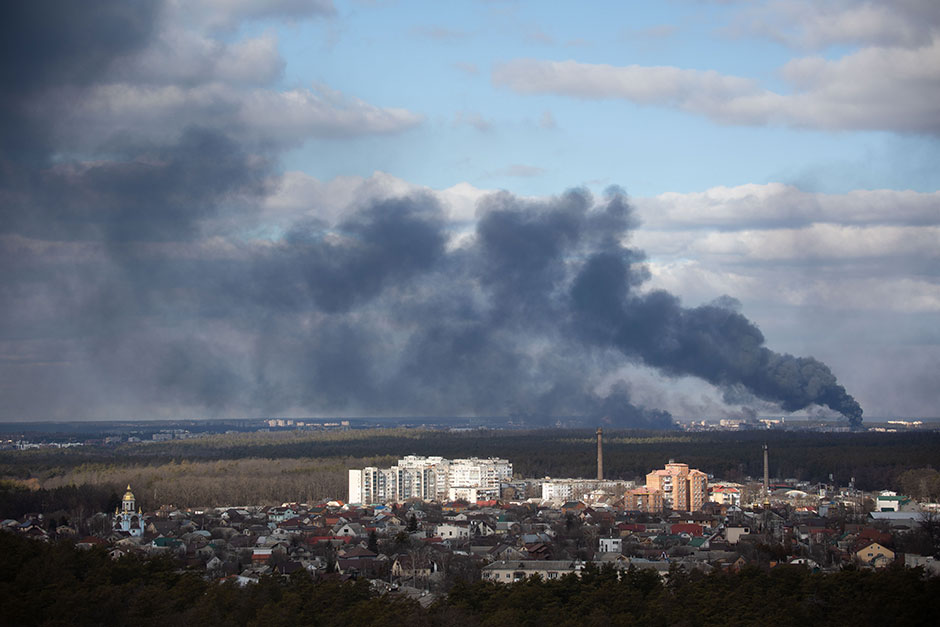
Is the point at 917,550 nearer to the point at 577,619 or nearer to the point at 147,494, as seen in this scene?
the point at 577,619

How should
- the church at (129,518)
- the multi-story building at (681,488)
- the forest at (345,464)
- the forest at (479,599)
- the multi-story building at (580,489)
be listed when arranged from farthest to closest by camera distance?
the multi-story building at (580,489) → the multi-story building at (681,488) → the forest at (345,464) → the church at (129,518) → the forest at (479,599)

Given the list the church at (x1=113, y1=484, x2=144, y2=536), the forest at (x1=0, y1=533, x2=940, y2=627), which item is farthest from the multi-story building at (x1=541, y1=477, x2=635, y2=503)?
the forest at (x1=0, y1=533, x2=940, y2=627)

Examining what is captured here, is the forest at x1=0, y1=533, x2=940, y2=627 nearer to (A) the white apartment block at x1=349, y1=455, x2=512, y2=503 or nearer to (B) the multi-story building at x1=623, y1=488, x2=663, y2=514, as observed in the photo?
(B) the multi-story building at x1=623, y1=488, x2=663, y2=514

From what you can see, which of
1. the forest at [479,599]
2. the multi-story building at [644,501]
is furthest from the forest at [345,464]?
the forest at [479,599]

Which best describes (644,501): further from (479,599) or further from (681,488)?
(479,599)

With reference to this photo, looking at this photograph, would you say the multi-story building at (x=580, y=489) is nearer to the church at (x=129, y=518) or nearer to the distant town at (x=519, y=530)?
the distant town at (x=519, y=530)

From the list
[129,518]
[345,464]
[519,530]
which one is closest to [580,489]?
[345,464]
